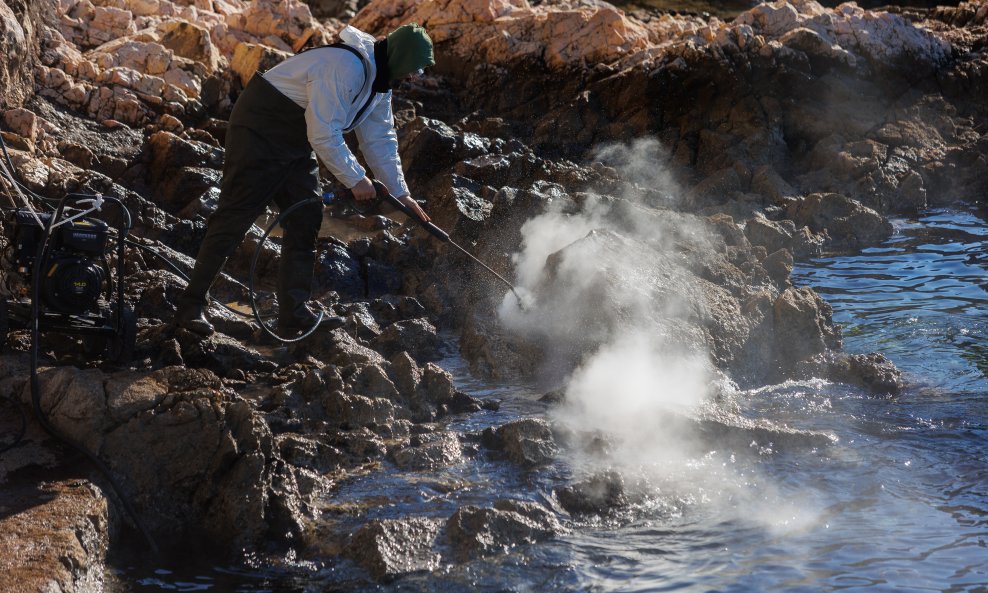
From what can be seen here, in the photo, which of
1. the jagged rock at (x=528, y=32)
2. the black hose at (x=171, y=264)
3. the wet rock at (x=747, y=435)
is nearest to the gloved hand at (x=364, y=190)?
the black hose at (x=171, y=264)

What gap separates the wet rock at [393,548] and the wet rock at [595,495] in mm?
729

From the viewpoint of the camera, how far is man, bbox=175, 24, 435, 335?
17.6ft

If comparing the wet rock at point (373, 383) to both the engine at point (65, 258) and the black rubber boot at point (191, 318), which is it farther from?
the engine at point (65, 258)

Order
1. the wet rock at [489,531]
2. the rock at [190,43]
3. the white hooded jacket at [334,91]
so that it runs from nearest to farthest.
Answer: the wet rock at [489,531]
the white hooded jacket at [334,91]
the rock at [190,43]

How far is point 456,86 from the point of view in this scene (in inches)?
609

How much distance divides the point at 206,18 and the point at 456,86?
435cm

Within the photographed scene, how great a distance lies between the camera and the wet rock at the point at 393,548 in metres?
4.00

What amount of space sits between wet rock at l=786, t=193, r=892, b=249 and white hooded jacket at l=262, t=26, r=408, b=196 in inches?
300

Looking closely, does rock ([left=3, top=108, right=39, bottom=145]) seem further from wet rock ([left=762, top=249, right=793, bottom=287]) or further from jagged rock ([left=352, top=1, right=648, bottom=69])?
wet rock ([left=762, top=249, right=793, bottom=287])

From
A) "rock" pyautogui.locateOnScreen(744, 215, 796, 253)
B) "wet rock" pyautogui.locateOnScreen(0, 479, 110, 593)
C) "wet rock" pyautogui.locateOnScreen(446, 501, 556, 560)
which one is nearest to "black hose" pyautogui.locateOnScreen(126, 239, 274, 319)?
"wet rock" pyautogui.locateOnScreen(0, 479, 110, 593)

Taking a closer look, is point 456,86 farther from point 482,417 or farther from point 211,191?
point 482,417

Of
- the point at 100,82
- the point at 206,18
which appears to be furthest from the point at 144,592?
the point at 206,18

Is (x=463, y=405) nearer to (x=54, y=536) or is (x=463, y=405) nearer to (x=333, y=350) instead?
(x=333, y=350)

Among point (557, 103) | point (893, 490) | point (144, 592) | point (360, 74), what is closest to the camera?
point (144, 592)
